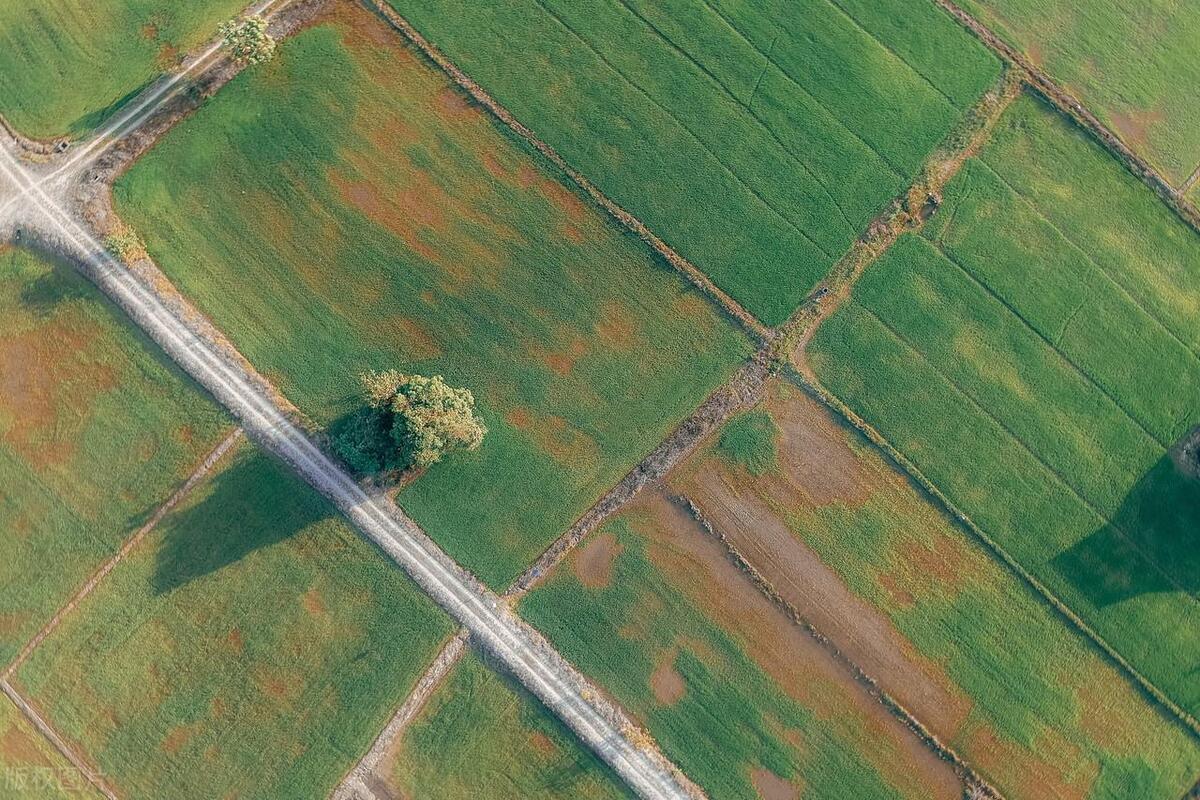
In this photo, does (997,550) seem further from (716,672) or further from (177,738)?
(177,738)

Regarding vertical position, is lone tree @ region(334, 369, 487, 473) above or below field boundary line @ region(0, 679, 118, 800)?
above


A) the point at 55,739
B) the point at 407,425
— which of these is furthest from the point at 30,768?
the point at 407,425

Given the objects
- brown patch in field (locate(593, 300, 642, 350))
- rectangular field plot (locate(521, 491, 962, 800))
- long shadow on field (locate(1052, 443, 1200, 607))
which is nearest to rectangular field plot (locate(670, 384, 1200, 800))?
rectangular field plot (locate(521, 491, 962, 800))

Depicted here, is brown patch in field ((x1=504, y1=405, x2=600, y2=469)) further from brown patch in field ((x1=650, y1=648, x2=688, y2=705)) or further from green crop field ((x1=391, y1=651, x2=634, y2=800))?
green crop field ((x1=391, y1=651, x2=634, y2=800))

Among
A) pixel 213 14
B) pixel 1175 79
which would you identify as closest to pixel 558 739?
pixel 213 14

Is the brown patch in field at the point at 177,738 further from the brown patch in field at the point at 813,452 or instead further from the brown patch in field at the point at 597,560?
the brown patch in field at the point at 813,452

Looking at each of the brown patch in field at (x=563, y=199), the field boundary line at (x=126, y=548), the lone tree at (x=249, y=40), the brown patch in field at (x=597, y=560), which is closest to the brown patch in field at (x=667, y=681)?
the brown patch in field at (x=597, y=560)
